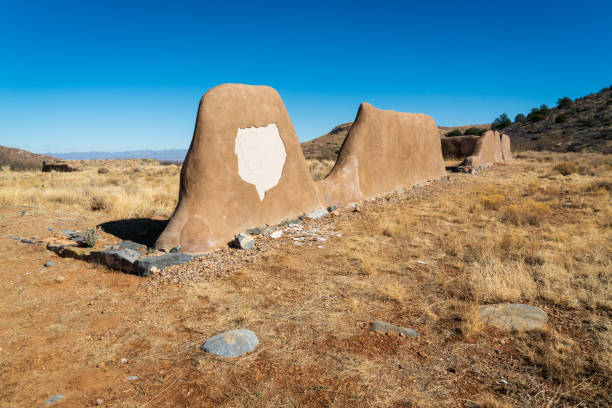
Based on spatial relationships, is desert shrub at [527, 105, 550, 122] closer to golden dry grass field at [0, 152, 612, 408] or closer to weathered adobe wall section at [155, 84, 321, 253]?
golden dry grass field at [0, 152, 612, 408]

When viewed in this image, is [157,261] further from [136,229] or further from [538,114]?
[538,114]

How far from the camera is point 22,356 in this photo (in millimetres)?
2861

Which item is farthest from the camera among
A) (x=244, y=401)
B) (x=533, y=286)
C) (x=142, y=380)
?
(x=533, y=286)

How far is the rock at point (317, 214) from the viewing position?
7.16m

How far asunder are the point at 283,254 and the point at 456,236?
328cm

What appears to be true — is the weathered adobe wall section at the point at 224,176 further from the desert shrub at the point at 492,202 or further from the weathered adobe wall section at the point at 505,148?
the weathered adobe wall section at the point at 505,148

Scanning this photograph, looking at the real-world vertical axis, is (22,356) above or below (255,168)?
below

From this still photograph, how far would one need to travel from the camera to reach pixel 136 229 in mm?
6895

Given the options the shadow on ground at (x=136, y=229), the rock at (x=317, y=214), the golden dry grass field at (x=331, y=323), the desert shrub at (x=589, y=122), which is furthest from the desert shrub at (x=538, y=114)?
the shadow on ground at (x=136, y=229)

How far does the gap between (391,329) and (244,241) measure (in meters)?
2.94

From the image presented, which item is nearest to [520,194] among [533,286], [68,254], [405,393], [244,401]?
[533,286]

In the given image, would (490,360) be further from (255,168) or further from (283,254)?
(255,168)

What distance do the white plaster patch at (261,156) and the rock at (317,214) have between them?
3.78 feet

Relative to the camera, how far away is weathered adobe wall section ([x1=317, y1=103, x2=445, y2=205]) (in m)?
8.35
